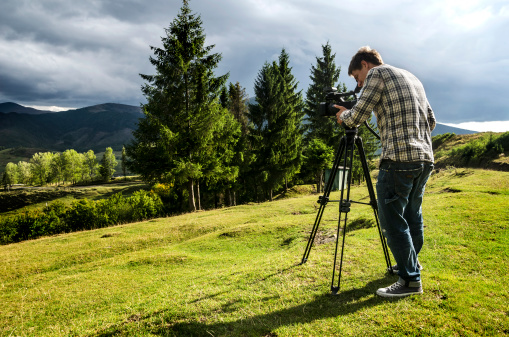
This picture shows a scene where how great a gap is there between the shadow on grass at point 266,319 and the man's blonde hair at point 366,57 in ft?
11.0

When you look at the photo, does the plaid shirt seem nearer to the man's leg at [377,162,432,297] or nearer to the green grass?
the man's leg at [377,162,432,297]

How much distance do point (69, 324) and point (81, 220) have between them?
89.3ft

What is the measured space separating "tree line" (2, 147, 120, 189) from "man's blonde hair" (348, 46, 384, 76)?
3473 inches

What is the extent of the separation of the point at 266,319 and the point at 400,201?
231 cm

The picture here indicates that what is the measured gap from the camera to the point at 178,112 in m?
20.7

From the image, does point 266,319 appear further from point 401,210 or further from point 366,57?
point 366,57

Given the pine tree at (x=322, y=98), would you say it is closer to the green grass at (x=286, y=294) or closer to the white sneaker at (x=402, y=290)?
the green grass at (x=286, y=294)

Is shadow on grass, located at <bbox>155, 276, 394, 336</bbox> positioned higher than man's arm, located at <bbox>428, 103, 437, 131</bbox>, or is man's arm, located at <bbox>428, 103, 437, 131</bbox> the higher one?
man's arm, located at <bbox>428, 103, 437, 131</bbox>

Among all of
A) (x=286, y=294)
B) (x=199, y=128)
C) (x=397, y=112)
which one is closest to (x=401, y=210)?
(x=397, y=112)

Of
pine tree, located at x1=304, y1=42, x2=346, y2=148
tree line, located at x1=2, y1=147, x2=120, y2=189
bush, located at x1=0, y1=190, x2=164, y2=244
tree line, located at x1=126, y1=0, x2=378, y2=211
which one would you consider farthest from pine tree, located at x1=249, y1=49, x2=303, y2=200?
tree line, located at x1=2, y1=147, x2=120, y2=189

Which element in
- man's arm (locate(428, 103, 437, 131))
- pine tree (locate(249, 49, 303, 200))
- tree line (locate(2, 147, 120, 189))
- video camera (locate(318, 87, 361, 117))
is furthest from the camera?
tree line (locate(2, 147, 120, 189))

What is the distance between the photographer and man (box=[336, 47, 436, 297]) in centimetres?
305

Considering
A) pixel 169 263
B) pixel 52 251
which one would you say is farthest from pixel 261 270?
pixel 52 251

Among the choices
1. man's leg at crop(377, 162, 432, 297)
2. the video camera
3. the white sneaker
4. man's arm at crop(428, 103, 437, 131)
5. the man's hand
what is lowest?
the white sneaker
